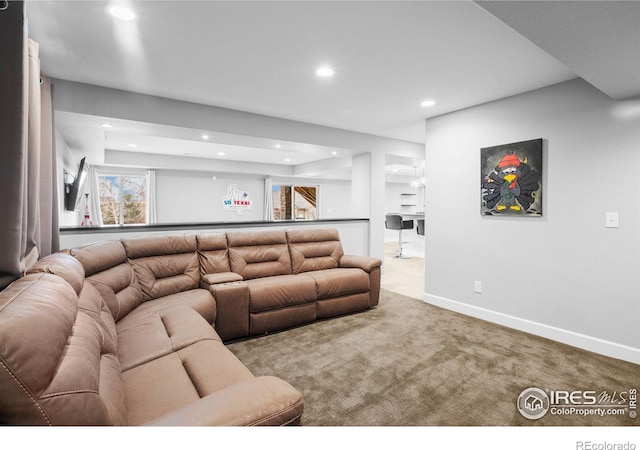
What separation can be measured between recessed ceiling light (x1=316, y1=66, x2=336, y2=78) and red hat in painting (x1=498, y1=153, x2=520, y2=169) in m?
2.03

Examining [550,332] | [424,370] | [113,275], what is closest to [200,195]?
[113,275]

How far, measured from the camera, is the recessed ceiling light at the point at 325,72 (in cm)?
266

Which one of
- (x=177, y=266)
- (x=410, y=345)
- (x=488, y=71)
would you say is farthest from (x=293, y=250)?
(x=488, y=71)

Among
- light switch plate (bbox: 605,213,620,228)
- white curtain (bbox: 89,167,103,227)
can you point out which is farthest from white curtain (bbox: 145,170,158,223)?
A: light switch plate (bbox: 605,213,620,228)

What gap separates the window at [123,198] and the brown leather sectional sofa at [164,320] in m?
5.29

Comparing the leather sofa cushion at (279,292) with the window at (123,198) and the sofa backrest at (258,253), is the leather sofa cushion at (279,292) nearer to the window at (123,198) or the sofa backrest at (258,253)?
the sofa backrest at (258,253)

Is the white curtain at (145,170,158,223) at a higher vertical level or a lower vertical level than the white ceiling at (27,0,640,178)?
lower

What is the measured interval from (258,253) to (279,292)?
68cm

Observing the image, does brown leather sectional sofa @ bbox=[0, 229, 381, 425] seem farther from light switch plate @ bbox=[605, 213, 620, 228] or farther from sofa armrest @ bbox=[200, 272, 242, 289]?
light switch plate @ bbox=[605, 213, 620, 228]

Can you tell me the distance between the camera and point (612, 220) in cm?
260

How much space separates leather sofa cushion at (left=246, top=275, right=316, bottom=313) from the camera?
2947 millimetres

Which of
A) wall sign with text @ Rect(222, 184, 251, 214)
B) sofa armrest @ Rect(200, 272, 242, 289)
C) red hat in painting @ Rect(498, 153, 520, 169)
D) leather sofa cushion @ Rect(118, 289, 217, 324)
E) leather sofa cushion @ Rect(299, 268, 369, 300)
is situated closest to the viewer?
leather sofa cushion @ Rect(118, 289, 217, 324)

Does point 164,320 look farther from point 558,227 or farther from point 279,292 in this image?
point 558,227

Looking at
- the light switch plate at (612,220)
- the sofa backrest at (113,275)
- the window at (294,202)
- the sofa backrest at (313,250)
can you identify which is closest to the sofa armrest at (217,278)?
the sofa backrest at (113,275)
